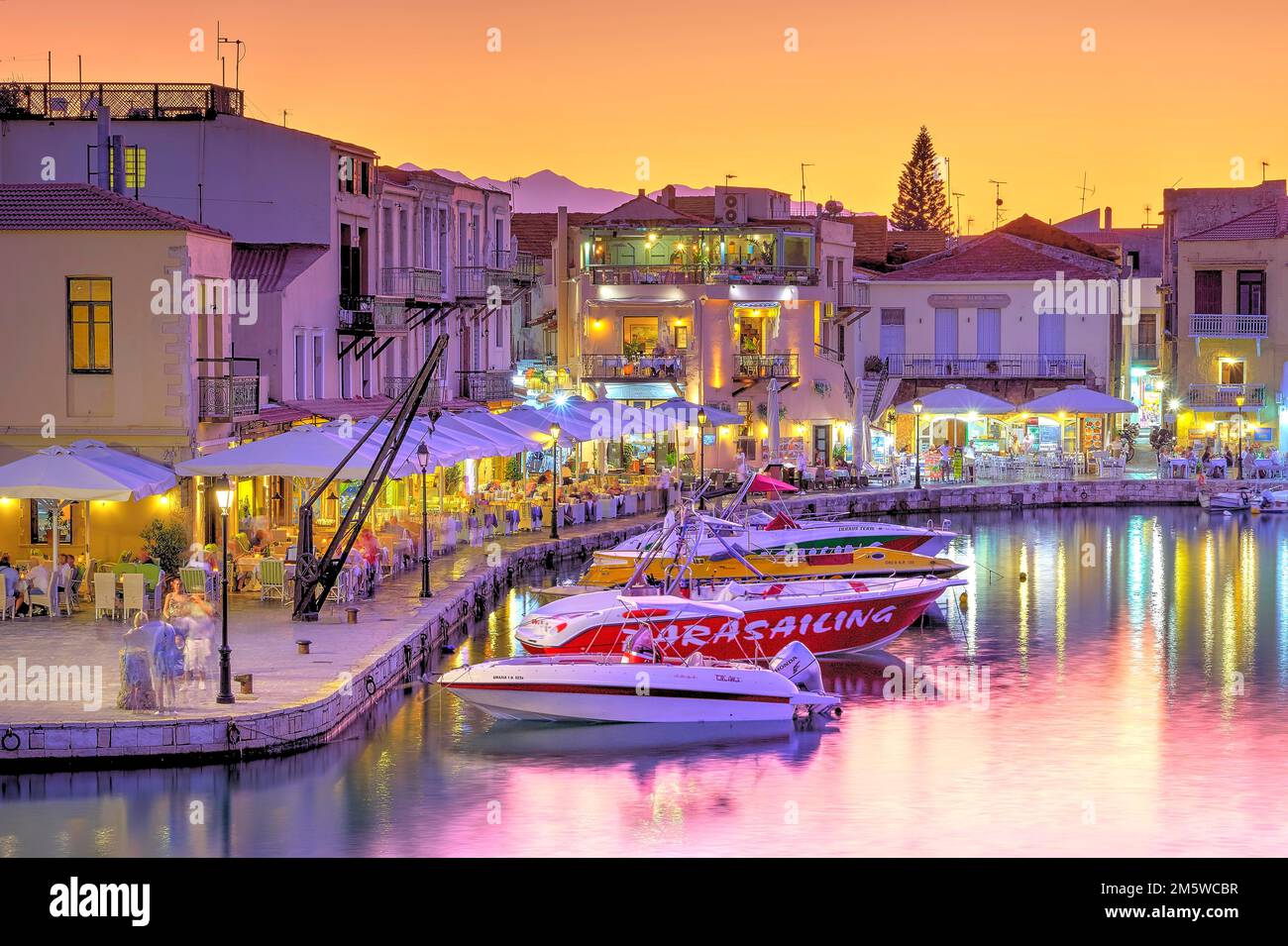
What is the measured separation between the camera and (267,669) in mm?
28391

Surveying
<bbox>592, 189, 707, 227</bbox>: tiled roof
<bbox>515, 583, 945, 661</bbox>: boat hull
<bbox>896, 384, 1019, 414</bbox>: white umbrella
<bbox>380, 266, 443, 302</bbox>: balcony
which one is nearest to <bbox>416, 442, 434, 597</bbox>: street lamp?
<bbox>515, 583, 945, 661</bbox>: boat hull

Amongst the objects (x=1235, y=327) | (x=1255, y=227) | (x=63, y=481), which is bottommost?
(x=63, y=481)

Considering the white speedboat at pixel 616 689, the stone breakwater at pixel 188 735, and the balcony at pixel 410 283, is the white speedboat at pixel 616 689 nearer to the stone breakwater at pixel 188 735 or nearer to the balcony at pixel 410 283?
the stone breakwater at pixel 188 735

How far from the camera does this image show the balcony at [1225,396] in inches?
2943

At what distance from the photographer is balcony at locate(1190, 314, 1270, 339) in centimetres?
7475

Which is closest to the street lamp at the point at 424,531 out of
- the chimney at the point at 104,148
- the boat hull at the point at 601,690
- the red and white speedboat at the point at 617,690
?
the red and white speedboat at the point at 617,690

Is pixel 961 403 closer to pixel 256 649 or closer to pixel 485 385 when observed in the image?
pixel 485 385

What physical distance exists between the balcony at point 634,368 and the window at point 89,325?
31678 mm

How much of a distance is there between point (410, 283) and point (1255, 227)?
34.7 meters

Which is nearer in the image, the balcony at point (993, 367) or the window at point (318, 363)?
the window at point (318, 363)

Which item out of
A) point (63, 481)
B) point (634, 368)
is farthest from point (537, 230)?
point (63, 481)

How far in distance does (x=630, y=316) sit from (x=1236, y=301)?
2343 cm

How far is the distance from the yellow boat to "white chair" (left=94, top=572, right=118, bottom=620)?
10290mm
